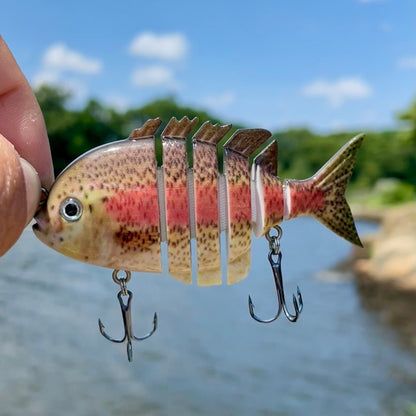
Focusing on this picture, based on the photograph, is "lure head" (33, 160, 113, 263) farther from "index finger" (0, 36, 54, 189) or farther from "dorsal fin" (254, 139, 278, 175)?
"dorsal fin" (254, 139, 278, 175)

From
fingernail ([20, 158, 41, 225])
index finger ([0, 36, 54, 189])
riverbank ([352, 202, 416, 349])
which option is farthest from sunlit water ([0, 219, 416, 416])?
fingernail ([20, 158, 41, 225])

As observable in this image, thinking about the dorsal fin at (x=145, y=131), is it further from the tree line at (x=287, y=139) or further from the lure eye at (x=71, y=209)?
the tree line at (x=287, y=139)

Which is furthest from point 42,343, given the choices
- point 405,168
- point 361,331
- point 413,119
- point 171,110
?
point 405,168

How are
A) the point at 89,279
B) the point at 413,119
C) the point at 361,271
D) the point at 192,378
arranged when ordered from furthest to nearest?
1. the point at 413,119
2. the point at 361,271
3. the point at 89,279
4. the point at 192,378

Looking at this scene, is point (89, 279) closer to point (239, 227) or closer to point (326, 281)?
point (326, 281)

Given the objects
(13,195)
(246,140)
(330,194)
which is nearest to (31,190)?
(13,195)

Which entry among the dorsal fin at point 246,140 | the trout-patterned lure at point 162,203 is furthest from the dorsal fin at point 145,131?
the dorsal fin at point 246,140
